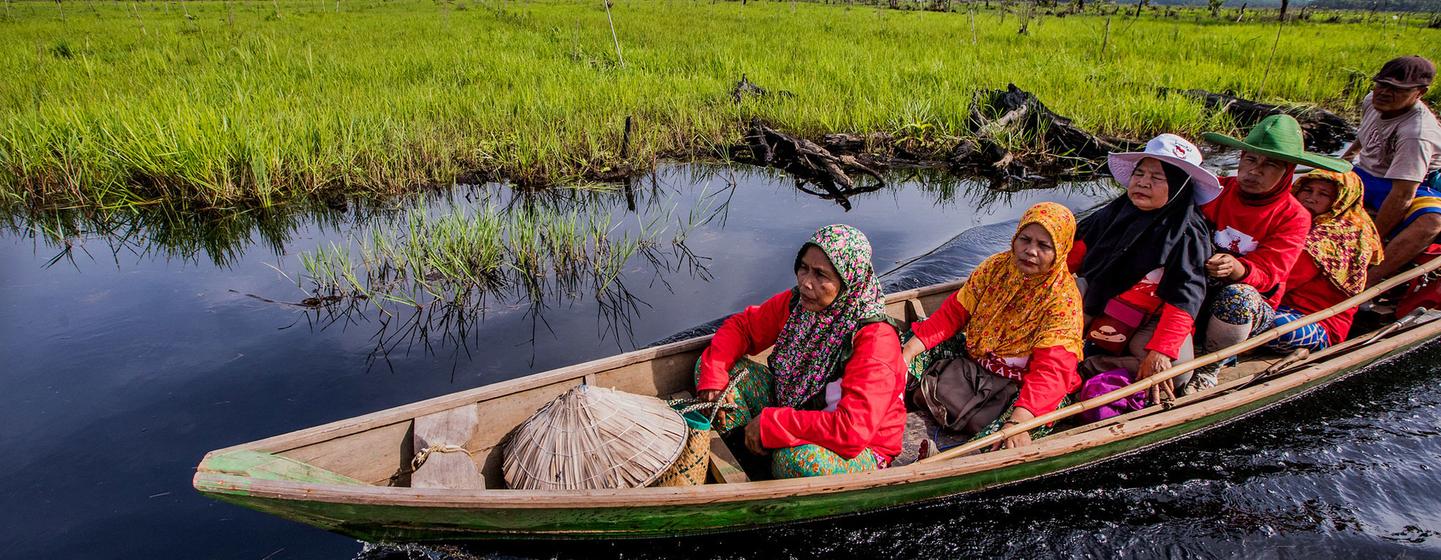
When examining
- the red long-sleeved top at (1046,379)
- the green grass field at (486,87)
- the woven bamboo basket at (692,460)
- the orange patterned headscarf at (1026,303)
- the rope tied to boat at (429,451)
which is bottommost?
the woven bamboo basket at (692,460)

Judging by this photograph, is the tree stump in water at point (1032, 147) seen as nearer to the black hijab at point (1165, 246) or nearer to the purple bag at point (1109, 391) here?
the black hijab at point (1165, 246)

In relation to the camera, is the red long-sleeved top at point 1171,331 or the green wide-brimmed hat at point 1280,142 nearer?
the red long-sleeved top at point 1171,331

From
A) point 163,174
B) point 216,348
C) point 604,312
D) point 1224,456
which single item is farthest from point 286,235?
point 1224,456

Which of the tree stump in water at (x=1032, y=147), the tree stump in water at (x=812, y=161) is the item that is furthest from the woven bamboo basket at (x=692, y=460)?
the tree stump in water at (x=1032, y=147)

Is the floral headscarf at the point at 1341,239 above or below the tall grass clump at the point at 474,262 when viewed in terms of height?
above

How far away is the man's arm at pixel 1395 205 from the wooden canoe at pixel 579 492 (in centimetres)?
102

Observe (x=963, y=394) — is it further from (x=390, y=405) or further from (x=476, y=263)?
(x=476, y=263)

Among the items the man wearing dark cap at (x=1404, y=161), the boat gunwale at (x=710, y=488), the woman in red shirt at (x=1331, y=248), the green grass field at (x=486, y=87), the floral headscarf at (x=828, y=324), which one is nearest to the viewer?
the boat gunwale at (x=710, y=488)

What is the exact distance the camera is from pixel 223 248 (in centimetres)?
491

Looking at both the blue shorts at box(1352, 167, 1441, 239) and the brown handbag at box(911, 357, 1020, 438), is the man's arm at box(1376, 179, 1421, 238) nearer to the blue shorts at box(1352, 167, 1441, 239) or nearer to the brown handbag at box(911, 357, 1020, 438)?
the blue shorts at box(1352, 167, 1441, 239)

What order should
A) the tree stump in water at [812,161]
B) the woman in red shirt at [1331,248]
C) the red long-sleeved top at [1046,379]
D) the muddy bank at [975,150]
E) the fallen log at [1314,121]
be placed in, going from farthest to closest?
the fallen log at [1314,121], the muddy bank at [975,150], the tree stump in water at [812,161], the woman in red shirt at [1331,248], the red long-sleeved top at [1046,379]

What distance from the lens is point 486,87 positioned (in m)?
7.80

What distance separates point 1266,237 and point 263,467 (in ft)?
12.7

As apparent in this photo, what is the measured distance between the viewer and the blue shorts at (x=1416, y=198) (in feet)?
11.9
